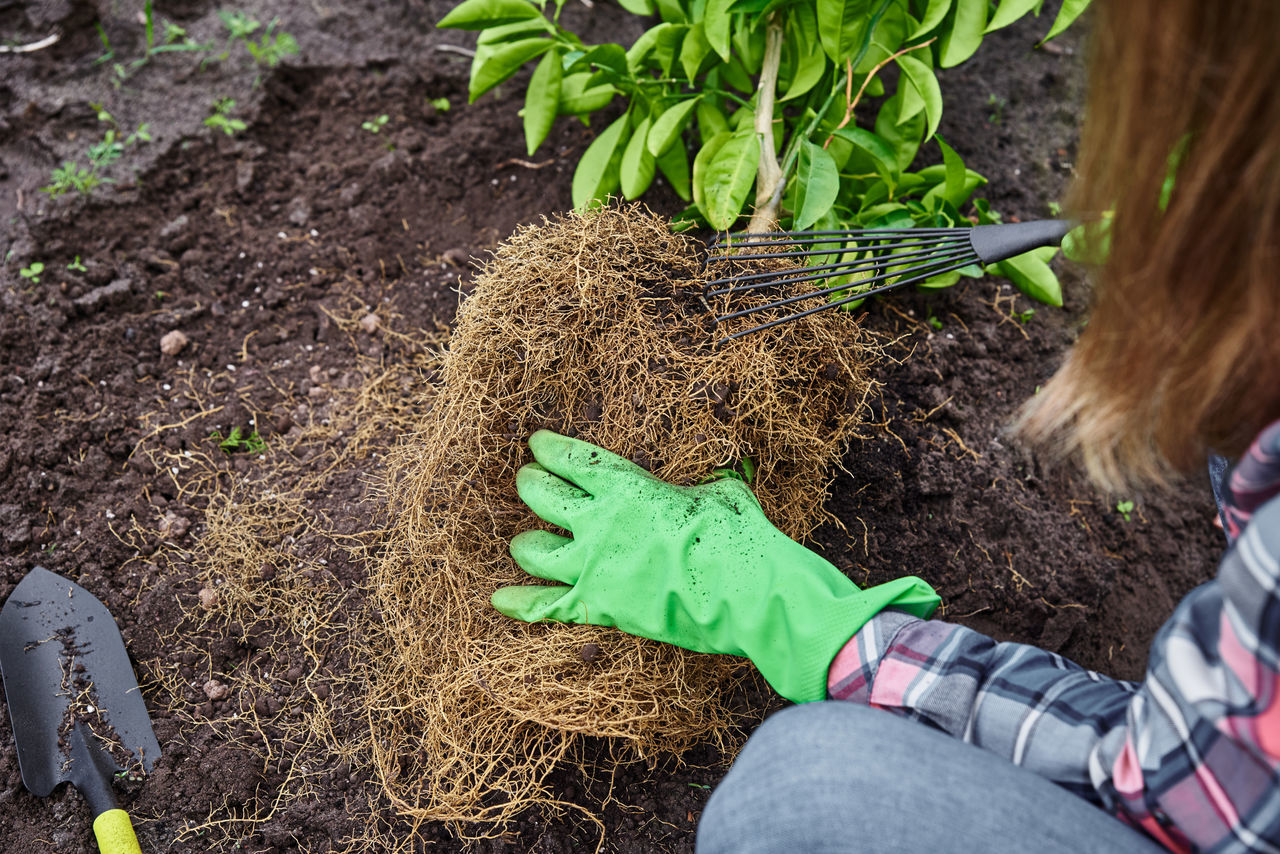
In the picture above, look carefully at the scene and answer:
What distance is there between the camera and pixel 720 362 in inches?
48.4

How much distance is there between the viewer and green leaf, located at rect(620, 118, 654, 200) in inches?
56.7

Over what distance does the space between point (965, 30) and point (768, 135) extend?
1.18 feet

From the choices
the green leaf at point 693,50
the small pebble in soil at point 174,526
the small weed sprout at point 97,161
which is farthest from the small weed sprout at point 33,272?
the green leaf at point 693,50

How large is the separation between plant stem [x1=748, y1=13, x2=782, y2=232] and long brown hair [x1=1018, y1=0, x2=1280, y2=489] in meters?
0.67

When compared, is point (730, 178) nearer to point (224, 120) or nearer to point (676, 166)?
point (676, 166)

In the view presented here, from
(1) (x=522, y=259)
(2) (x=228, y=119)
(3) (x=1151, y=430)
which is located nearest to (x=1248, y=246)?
(3) (x=1151, y=430)

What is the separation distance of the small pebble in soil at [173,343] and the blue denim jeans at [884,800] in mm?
1435

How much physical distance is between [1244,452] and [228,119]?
2122 mm

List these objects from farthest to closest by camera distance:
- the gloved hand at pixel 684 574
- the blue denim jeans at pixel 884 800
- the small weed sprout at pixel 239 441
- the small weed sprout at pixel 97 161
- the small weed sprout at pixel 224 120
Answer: the small weed sprout at pixel 224 120
the small weed sprout at pixel 97 161
the small weed sprout at pixel 239 441
the gloved hand at pixel 684 574
the blue denim jeans at pixel 884 800

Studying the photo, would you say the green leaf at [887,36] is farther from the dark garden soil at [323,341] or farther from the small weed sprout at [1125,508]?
the small weed sprout at [1125,508]

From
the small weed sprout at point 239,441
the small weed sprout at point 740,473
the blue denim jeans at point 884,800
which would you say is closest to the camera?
the blue denim jeans at point 884,800

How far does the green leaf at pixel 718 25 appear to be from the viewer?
4.09ft

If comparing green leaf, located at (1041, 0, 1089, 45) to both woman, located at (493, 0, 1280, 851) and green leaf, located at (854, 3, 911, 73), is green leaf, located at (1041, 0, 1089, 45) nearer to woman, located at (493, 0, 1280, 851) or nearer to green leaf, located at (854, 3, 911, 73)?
green leaf, located at (854, 3, 911, 73)

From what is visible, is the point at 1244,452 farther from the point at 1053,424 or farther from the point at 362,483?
the point at 362,483
